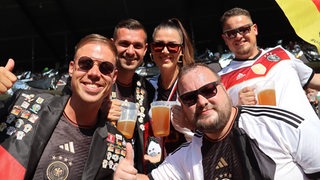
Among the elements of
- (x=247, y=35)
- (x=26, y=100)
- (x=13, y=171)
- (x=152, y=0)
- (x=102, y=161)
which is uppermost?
(x=152, y=0)

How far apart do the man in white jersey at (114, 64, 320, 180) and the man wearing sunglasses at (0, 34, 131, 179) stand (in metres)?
0.27

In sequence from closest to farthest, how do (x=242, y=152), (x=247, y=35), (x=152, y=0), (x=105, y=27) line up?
1. (x=242, y=152)
2. (x=247, y=35)
3. (x=152, y=0)
4. (x=105, y=27)

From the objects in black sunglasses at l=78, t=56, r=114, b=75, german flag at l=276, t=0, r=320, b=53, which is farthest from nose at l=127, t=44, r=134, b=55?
german flag at l=276, t=0, r=320, b=53

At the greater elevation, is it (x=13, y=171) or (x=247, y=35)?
(x=247, y=35)

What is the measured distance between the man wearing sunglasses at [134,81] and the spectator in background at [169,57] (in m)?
0.15

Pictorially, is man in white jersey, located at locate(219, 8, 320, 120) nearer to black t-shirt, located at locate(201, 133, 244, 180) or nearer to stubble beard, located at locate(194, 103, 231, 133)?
stubble beard, located at locate(194, 103, 231, 133)

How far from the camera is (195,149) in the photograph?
2545 millimetres

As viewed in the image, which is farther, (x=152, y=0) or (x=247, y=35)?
(x=152, y=0)

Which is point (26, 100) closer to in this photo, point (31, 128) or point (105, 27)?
point (31, 128)

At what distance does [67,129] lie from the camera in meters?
2.44

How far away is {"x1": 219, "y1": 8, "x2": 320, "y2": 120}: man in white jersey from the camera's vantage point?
300 centimetres

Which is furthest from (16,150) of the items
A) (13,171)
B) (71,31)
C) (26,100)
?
(71,31)

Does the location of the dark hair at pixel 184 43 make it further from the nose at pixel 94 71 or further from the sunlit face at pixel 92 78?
the nose at pixel 94 71

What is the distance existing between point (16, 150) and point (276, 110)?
1.91 meters
